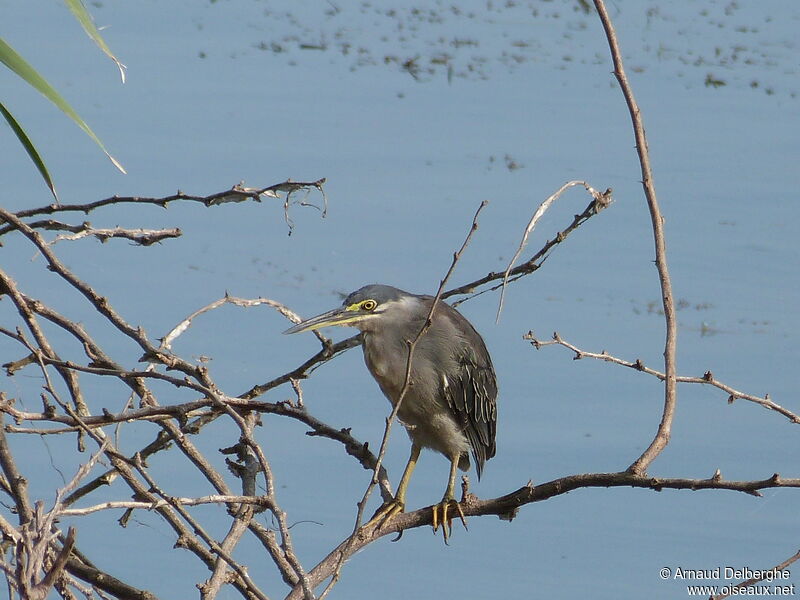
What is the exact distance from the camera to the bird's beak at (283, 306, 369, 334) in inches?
143

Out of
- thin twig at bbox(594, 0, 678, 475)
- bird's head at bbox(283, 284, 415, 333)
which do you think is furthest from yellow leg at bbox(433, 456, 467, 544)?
thin twig at bbox(594, 0, 678, 475)

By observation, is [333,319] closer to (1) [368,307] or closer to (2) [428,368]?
(1) [368,307]

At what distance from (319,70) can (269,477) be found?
27.9 feet

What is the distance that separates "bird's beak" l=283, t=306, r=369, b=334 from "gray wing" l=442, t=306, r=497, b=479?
0.34 m

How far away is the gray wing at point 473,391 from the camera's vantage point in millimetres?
3982

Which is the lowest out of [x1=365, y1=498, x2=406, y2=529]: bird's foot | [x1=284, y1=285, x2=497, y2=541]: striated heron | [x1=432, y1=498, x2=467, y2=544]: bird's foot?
[x1=365, y1=498, x2=406, y2=529]: bird's foot

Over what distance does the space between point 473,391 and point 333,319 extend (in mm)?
554

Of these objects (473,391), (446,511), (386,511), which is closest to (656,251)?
(386,511)

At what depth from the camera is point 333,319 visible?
3.78 m

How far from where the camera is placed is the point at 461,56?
38.5 ft

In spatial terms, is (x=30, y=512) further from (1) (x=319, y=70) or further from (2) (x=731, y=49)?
(2) (x=731, y=49)

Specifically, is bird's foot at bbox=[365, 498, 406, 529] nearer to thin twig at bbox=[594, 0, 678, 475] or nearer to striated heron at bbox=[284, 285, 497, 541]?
striated heron at bbox=[284, 285, 497, 541]

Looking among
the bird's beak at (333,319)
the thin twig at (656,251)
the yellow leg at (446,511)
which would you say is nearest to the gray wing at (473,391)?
the yellow leg at (446,511)

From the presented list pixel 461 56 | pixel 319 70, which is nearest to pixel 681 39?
pixel 461 56
